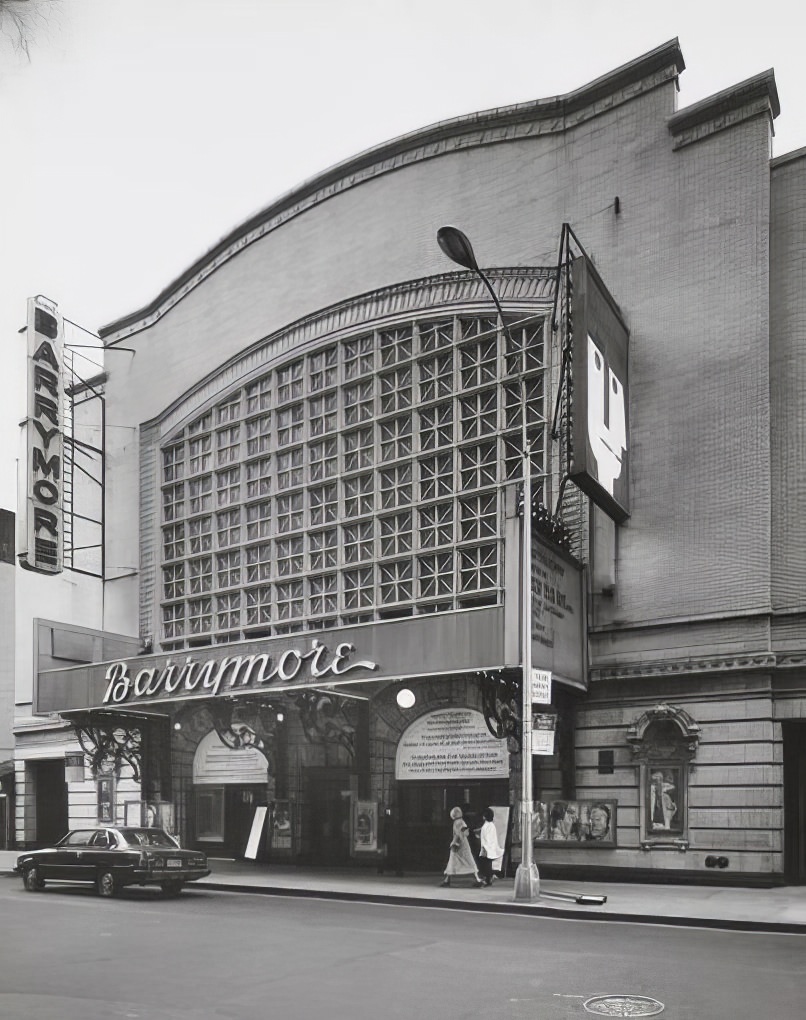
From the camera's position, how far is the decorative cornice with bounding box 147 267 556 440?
84.6ft

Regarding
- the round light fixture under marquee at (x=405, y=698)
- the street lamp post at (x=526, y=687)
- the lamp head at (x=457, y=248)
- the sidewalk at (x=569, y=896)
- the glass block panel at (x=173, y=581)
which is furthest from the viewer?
the glass block panel at (x=173, y=581)

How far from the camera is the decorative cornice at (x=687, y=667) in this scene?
21266 mm

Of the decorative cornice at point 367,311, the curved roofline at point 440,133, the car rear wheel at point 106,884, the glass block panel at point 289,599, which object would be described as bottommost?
the car rear wheel at point 106,884

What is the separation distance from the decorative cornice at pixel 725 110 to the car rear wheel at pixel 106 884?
18.7 metres

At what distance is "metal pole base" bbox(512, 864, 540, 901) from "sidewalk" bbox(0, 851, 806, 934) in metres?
0.22

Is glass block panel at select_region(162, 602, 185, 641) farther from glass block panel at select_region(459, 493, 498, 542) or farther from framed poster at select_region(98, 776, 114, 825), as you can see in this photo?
glass block panel at select_region(459, 493, 498, 542)

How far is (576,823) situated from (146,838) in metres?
8.62

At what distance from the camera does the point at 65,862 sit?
71.3 feet

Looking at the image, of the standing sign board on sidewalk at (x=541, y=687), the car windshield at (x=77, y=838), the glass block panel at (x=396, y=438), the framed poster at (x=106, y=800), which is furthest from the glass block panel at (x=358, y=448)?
the framed poster at (x=106, y=800)

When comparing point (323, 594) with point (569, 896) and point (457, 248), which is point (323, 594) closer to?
point (457, 248)

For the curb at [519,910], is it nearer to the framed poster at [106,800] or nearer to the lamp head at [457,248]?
the framed poster at [106,800]

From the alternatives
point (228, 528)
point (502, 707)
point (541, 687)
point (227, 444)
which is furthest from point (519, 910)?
point (227, 444)

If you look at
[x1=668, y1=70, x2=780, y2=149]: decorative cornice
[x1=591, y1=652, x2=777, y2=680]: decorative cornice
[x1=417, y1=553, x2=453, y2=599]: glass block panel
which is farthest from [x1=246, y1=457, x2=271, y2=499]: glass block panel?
[x1=668, y1=70, x2=780, y2=149]: decorative cornice

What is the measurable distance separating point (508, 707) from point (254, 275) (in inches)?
620
